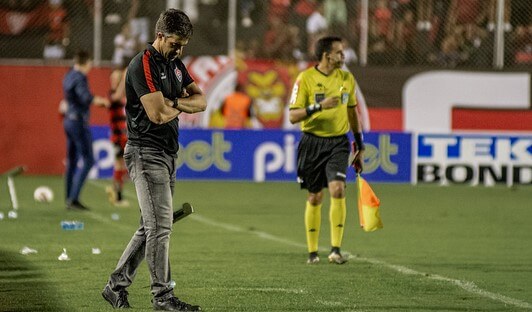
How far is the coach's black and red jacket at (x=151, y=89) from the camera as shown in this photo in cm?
827

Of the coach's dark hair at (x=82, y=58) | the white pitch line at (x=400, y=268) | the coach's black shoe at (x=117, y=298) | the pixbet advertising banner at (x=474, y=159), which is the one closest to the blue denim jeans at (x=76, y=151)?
the white pitch line at (x=400, y=268)

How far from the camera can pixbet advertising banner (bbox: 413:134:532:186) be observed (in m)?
25.0

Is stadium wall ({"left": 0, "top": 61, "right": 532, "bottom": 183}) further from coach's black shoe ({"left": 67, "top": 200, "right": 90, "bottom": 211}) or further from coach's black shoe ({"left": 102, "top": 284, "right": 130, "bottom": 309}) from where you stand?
coach's black shoe ({"left": 102, "top": 284, "right": 130, "bottom": 309})

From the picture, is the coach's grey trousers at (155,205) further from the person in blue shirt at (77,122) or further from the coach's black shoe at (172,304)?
the person in blue shirt at (77,122)

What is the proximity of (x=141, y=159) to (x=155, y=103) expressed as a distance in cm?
47

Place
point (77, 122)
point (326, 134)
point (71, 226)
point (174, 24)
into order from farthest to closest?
point (77, 122) → point (71, 226) → point (326, 134) → point (174, 24)

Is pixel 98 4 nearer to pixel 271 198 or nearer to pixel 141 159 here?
pixel 271 198

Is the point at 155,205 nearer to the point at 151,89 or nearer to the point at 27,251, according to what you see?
the point at 151,89

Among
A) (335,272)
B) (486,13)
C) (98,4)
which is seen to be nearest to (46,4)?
(98,4)

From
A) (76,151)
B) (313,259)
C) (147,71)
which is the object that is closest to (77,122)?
(76,151)

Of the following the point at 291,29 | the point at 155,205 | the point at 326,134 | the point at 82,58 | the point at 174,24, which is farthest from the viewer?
the point at 291,29

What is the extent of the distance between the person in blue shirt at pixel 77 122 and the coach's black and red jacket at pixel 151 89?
924 cm

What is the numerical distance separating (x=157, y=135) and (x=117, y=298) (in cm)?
120

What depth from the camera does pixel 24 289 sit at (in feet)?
32.4
